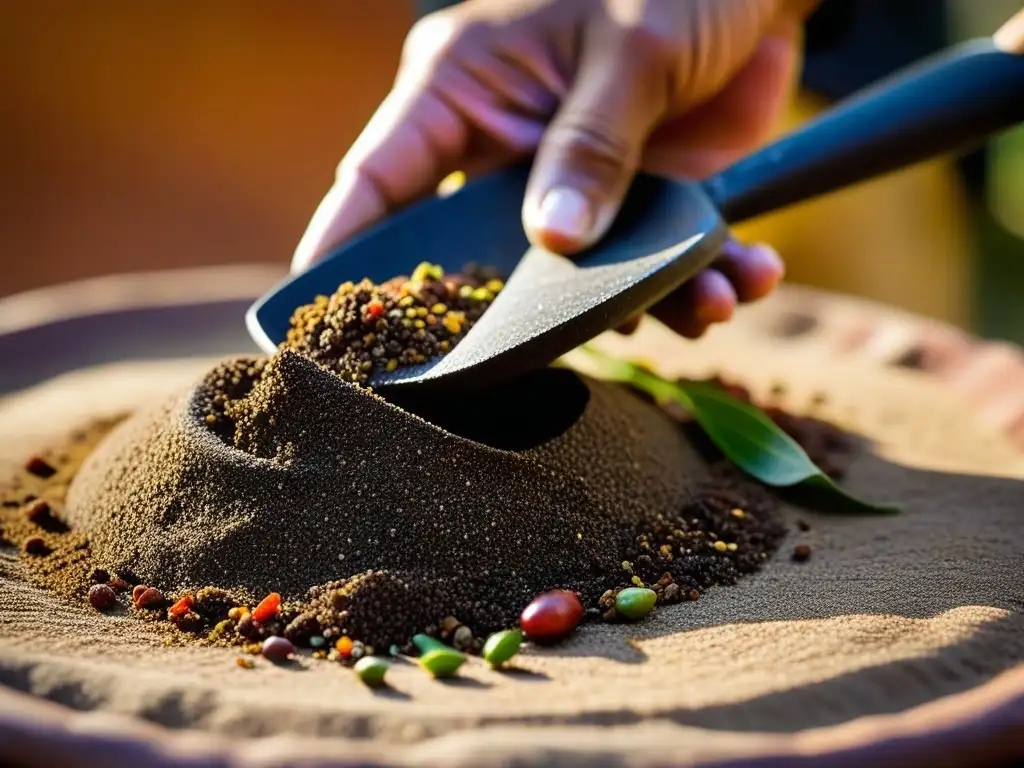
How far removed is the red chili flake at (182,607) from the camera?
97 centimetres

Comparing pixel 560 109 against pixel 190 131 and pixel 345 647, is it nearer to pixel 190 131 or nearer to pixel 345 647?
pixel 345 647

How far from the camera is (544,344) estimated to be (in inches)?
42.6

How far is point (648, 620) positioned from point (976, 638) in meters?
0.28

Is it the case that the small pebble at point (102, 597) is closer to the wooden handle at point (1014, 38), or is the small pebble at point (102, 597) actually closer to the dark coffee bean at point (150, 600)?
the dark coffee bean at point (150, 600)

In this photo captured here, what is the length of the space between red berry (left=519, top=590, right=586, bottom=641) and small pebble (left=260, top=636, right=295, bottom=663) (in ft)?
0.69

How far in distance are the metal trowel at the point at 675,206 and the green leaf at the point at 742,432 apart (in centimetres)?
19

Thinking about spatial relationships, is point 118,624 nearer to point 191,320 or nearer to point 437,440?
point 437,440

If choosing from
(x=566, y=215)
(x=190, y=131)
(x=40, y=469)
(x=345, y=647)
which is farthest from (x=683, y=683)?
(x=190, y=131)

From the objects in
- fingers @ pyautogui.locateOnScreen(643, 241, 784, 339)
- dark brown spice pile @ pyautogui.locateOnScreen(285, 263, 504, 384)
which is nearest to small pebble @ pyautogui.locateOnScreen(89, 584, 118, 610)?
dark brown spice pile @ pyautogui.locateOnScreen(285, 263, 504, 384)

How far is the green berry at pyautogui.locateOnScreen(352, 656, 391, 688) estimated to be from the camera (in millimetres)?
830

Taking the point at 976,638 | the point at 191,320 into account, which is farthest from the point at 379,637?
the point at 191,320

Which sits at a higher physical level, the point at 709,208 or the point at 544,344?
the point at 709,208

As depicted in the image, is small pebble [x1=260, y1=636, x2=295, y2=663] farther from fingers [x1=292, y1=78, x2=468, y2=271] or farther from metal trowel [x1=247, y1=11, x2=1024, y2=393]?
fingers [x1=292, y1=78, x2=468, y2=271]

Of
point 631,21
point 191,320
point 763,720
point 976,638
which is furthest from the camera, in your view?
point 191,320
